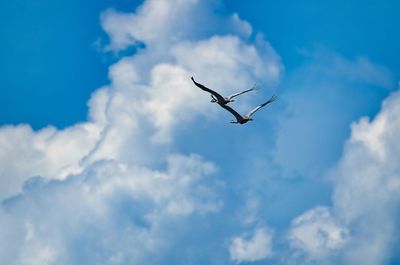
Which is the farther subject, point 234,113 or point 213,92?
point 234,113

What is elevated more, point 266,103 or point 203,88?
point 266,103

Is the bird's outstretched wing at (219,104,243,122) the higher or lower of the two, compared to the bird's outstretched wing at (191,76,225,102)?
higher

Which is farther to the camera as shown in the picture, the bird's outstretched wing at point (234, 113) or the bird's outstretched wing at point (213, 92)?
the bird's outstretched wing at point (234, 113)

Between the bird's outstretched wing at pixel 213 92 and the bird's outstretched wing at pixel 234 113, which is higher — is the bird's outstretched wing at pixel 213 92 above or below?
below

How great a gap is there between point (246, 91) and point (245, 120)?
1451 centimetres

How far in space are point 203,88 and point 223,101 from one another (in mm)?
12838

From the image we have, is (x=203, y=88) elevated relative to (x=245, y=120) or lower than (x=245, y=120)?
lower

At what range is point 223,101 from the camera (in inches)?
5369

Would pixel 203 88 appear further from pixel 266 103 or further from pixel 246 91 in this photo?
pixel 266 103

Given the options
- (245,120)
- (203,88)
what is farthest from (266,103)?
(203,88)

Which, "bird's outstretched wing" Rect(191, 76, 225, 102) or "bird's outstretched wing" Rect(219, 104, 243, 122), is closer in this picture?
"bird's outstretched wing" Rect(191, 76, 225, 102)

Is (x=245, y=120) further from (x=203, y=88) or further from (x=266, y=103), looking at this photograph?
(x=203, y=88)

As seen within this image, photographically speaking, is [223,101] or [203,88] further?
[223,101]

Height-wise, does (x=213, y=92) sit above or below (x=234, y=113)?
below
